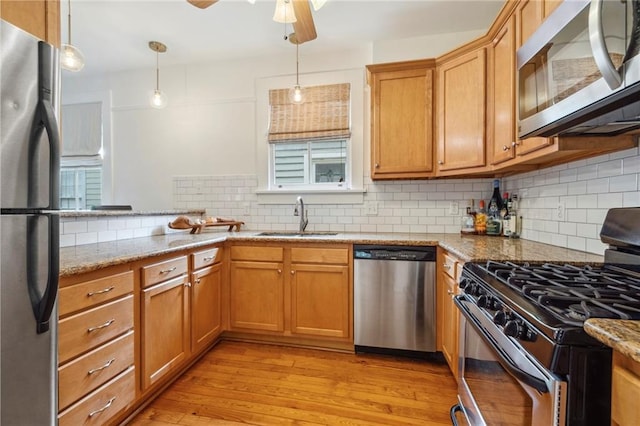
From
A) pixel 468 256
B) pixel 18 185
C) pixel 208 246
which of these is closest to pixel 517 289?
pixel 468 256

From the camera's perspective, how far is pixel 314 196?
9.96 feet

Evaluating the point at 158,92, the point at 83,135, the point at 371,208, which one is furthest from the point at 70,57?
the point at 371,208

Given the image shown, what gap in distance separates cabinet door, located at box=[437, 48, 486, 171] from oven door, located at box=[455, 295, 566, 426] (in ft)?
4.22

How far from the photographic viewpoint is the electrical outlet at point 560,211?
1.77 metres

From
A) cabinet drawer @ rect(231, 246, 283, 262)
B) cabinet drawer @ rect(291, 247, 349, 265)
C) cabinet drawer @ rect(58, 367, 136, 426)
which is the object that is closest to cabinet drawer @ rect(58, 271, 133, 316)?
cabinet drawer @ rect(58, 367, 136, 426)

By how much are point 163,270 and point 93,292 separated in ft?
1.53

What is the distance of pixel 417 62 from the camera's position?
2473 mm

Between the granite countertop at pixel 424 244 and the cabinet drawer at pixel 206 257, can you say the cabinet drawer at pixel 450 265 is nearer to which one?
the granite countertop at pixel 424 244

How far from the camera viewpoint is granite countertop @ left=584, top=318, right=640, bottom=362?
0.54 meters

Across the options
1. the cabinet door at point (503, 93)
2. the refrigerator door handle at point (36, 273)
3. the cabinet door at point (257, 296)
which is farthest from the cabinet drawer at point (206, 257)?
the cabinet door at point (503, 93)

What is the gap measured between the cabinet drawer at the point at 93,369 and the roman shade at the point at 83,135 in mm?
2946

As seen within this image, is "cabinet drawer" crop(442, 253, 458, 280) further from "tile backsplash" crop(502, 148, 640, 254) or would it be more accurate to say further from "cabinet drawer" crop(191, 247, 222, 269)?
"cabinet drawer" crop(191, 247, 222, 269)

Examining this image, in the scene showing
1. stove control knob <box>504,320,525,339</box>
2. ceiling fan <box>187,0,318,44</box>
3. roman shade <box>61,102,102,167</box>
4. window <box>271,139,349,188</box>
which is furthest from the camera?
roman shade <box>61,102,102,167</box>

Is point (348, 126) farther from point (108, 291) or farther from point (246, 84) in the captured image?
point (108, 291)
